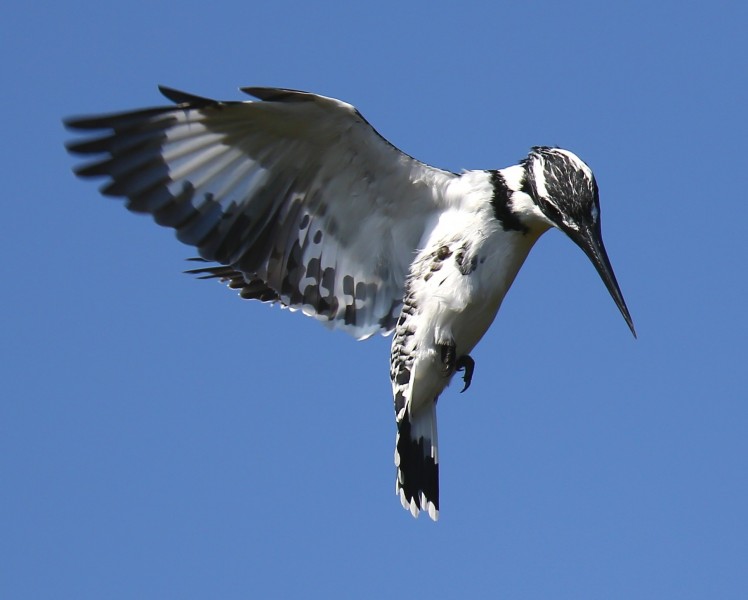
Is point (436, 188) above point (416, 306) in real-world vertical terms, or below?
above

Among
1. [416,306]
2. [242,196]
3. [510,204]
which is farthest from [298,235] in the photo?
[510,204]

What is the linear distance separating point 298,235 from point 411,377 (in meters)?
1.00

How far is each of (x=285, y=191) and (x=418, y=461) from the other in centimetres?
162

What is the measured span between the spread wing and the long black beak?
814mm

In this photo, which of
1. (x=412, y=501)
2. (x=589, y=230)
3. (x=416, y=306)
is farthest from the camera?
(x=412, y=501)

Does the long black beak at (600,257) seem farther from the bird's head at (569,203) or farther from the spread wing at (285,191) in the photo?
the spread wing at (285,191)

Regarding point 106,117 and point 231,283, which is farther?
point 231,283

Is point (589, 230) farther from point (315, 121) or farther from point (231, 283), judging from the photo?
point (231, 283)

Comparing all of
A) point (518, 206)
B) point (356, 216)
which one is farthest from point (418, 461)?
point (518, 206)

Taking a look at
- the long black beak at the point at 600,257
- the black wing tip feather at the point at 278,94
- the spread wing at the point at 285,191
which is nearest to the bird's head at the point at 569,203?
the long black beak at the point at 600,257

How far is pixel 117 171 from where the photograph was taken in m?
6.55

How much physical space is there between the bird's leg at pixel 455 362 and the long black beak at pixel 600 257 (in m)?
0.83

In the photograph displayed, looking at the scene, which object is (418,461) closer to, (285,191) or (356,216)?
(356,216)

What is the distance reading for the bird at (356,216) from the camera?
21.1 ft
